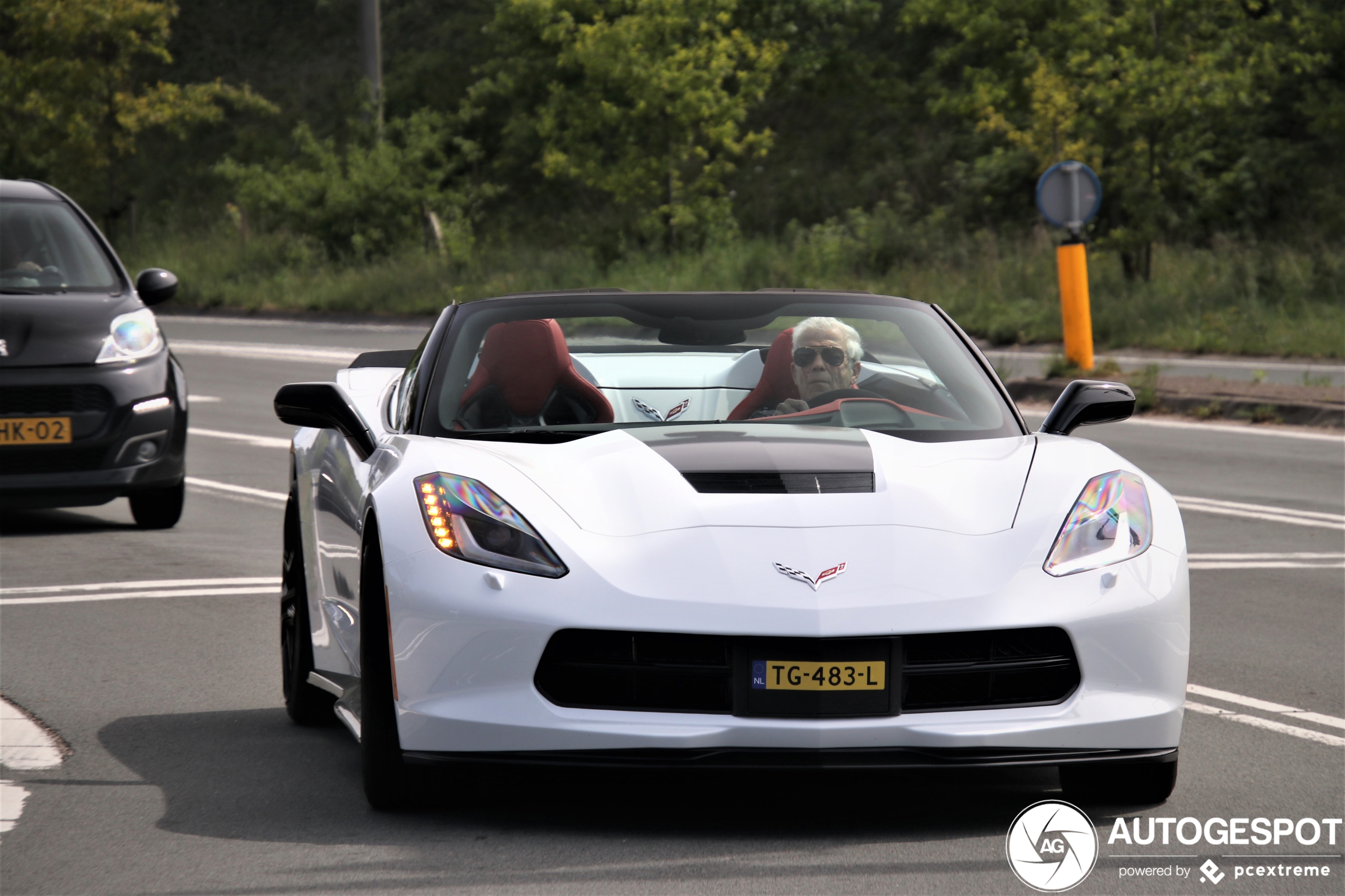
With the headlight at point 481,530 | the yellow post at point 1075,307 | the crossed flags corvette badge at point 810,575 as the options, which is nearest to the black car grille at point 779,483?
the crossed flags corvette badge at point 810,575

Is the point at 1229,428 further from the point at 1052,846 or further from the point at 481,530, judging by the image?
the point at 481,530

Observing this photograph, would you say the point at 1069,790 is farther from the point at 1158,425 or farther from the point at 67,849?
the point at 1158,425

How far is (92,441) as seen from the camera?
32.9ft

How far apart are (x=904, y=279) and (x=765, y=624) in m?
26.6

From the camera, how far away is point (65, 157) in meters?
45.4

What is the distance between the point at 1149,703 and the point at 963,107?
121 ft

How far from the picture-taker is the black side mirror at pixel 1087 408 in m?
5.39

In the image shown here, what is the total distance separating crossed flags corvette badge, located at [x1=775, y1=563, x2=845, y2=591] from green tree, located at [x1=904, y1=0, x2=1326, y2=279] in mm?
26325

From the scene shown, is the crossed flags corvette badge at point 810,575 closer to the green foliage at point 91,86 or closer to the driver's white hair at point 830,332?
the driver's white hair at point 830,332

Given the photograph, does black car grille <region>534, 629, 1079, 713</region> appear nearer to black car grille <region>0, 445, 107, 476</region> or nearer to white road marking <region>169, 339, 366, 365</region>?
black car grille <region>0, 445, 107, 476</region>

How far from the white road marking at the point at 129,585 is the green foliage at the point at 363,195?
100 ft

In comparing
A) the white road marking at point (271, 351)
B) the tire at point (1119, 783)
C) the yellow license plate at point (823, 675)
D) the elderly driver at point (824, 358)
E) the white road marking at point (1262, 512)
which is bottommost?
the white road marking at point (271, 351)

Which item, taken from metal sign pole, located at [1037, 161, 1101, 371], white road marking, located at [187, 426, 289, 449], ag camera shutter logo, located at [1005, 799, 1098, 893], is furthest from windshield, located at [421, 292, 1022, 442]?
metal sign pole, located at [1037, 161, 1101, 371]

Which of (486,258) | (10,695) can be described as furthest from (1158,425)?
(486,258)
